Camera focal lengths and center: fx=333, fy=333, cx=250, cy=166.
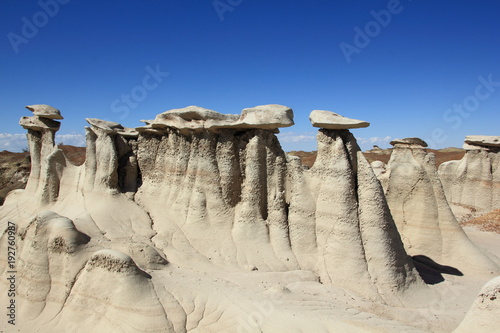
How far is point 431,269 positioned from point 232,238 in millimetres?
6099

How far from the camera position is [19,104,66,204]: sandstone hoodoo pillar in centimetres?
1148

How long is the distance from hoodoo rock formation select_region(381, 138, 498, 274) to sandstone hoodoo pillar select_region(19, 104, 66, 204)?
448 inches

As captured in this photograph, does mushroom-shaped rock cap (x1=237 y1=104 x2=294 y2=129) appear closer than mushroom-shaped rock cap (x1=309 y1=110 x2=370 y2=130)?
No

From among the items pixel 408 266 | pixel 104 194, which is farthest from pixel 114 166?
pixel 408 266

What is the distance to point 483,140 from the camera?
18438 millimetres

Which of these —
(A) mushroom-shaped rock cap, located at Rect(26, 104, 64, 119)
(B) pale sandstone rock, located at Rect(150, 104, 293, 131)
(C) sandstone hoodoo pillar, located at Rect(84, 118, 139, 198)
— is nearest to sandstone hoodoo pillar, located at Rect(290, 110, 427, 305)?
(B) pale sandstone rock, located at Rect(150, 104, 293, 131)

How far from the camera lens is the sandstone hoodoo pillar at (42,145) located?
37.7 ft

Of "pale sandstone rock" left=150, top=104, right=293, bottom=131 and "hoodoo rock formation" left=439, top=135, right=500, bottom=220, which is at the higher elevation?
"pale sandstone rock" left=150, top=104, right=293, bottom=131

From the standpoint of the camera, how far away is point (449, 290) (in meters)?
8.73

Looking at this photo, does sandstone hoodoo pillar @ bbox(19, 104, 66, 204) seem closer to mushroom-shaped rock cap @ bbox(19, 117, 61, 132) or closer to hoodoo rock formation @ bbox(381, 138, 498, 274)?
mushroom-shaped rock cap @ bbox(19, 117, 61, 132)

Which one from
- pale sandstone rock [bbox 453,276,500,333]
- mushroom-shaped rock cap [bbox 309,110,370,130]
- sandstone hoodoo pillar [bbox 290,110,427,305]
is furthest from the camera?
mushroom-shaped rock cap [bbox 309,110,370,130]

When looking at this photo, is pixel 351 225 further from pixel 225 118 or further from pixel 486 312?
pixel 225 118

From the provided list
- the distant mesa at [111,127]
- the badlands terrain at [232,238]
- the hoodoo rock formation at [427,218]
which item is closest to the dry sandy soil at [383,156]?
the hoodoo rock formation at [427,218]

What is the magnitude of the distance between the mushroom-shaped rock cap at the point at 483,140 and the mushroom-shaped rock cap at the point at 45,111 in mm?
20726
